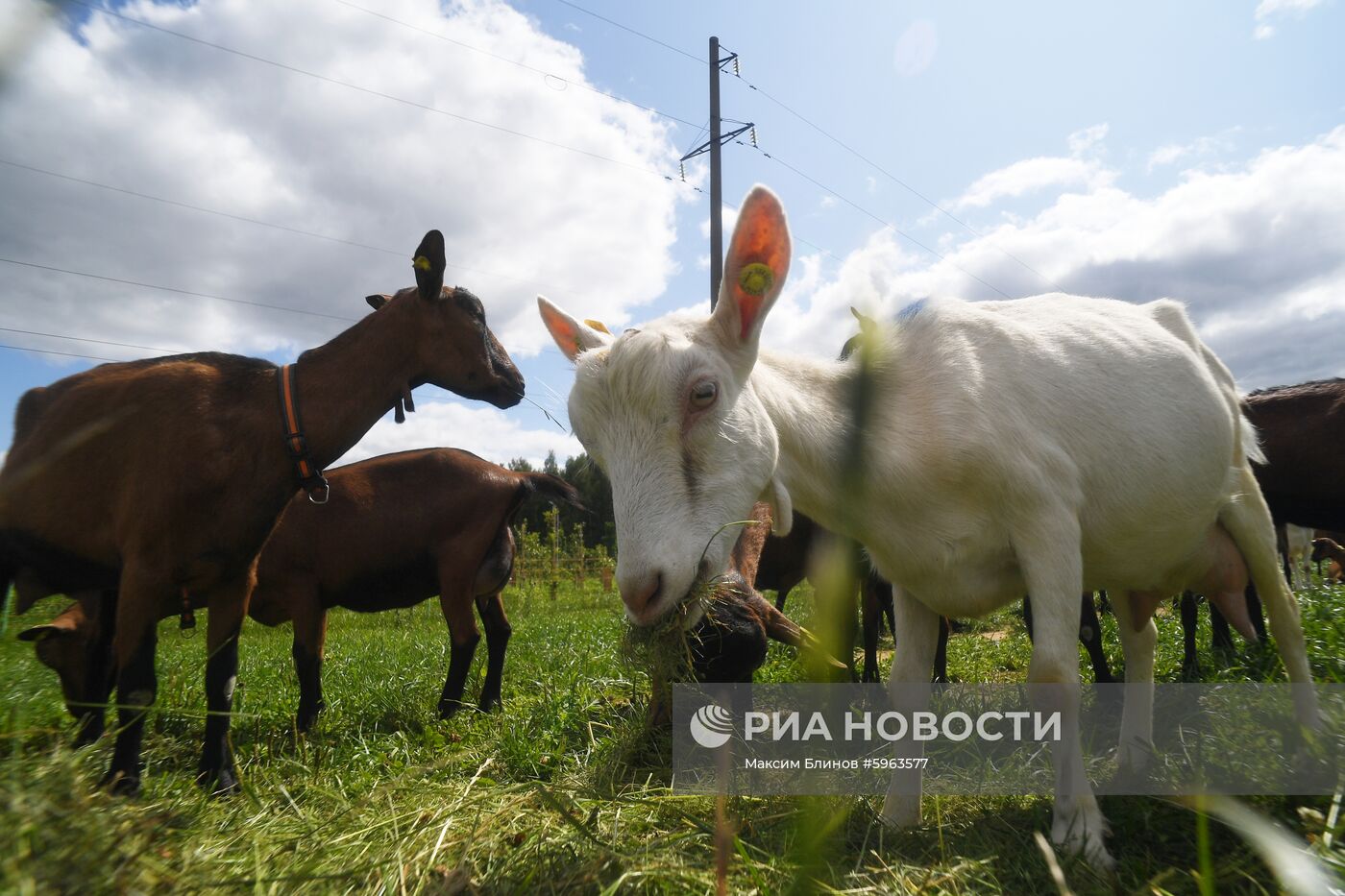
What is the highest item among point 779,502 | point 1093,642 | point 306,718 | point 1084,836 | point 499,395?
point 499,395

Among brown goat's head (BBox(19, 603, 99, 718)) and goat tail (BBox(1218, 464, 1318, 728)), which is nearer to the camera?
goat tail (BBox(1218, 464, 1318, 728))

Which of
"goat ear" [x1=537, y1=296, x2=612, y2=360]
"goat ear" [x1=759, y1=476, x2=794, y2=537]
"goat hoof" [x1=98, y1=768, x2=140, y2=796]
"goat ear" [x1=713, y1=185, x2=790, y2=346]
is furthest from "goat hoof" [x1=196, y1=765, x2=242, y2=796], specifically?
"goat ear" [x1=713, y1=185, x2=790, y2=346]

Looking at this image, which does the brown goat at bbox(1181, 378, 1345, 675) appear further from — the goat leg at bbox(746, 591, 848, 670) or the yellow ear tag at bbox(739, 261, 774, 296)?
the yellow ear tag at bbox(739, 261, 774, 296)

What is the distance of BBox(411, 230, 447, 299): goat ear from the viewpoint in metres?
3.68

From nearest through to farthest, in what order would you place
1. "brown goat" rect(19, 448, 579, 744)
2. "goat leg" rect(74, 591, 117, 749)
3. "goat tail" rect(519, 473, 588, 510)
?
A: "goat leg" rect(74, 591, 117, 749) < "brown goat" rect(19, 448, 579, 744) < "goat tail" rect(519, 473, 588, 510)

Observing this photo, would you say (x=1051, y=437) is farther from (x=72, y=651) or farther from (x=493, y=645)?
(x=72, y=651)

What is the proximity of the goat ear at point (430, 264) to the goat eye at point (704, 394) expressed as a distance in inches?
83.1

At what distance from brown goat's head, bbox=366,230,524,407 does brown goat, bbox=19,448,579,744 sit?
91.7 inches

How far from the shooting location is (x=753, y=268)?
2.31m

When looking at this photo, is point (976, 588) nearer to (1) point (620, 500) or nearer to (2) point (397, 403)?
(1) point (620, 500)

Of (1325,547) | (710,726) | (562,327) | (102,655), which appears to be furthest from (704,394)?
(1325,547)

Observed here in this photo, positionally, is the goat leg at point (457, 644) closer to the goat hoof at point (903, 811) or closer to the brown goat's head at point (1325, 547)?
the goat hoof at point (903, 811)

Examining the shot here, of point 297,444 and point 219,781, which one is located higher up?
point 297,444

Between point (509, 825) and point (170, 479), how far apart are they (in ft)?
6.46
